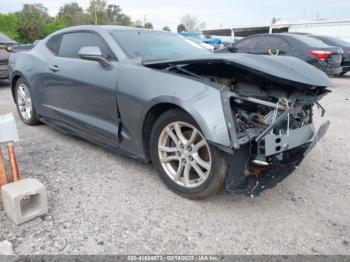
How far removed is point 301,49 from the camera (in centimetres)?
916

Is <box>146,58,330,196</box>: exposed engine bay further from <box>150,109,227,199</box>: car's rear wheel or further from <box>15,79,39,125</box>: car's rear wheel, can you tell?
<box>15,79,39,125</box>: car's rear wheel

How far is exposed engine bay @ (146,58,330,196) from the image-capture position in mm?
2617

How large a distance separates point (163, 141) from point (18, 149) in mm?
2137

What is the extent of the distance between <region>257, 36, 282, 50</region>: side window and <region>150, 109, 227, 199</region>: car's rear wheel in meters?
7.63

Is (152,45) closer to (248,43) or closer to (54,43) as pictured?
(54,43)

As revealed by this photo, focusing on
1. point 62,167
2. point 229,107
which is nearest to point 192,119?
point 229,107

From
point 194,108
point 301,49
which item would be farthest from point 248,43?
point 194,108

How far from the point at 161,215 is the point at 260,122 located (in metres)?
1.14

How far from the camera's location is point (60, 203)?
2.90 m

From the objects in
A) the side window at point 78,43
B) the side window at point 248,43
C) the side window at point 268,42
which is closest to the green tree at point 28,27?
the side window at point 248,43

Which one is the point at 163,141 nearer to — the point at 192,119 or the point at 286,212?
the point at 192,119

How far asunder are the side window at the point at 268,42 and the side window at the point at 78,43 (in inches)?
273

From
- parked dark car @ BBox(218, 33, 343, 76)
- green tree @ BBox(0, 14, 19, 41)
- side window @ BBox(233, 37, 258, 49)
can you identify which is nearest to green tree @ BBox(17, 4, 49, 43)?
green tree @ BBox(0, 14, 19, 41)

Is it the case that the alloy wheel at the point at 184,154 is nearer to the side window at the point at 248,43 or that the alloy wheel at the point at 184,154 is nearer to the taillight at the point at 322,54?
the taillight at the point at 322,54
